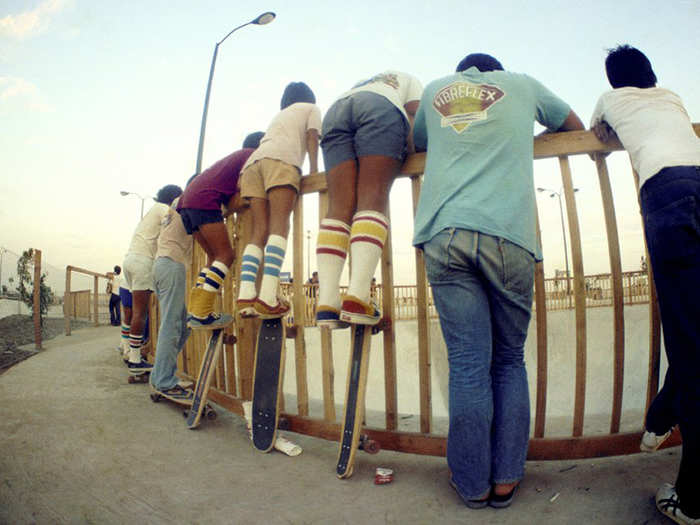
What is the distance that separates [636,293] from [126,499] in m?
24.0

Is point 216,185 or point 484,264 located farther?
point 216,185

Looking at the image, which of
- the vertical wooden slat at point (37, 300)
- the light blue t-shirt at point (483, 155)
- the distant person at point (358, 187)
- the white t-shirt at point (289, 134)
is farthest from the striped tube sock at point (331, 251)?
the vertical wooden slat at point (37, 300)

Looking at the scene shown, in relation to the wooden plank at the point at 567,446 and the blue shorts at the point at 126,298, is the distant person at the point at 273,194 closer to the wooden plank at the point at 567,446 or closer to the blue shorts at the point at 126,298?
the wooden plank at the point at 567,446

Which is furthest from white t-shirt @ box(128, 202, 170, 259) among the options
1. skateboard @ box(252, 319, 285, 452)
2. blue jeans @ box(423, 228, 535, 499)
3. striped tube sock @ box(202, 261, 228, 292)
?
blue jeans @ box(423, 228, 535, 499)

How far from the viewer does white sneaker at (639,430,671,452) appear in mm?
1720

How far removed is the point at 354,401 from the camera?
1945 mm

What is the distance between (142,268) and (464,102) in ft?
12.5

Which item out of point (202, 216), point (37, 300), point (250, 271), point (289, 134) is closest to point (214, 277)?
point (250, 271)

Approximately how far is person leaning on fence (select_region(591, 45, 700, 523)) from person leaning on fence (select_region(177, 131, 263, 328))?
2447 mm

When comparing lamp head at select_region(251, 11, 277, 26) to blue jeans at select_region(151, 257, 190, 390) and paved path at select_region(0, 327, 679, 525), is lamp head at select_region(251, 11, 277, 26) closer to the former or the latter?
blue jeans at select_region(151, 257, 190, 390)

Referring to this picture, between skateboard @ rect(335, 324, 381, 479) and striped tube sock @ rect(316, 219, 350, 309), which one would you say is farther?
striped tube sock @ rect(316, 219, 350, 309)

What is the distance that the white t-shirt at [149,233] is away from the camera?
4.38m

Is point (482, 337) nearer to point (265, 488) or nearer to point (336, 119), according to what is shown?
point (265, 488)

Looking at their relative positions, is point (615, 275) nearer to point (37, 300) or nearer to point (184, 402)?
point (184, 402)
